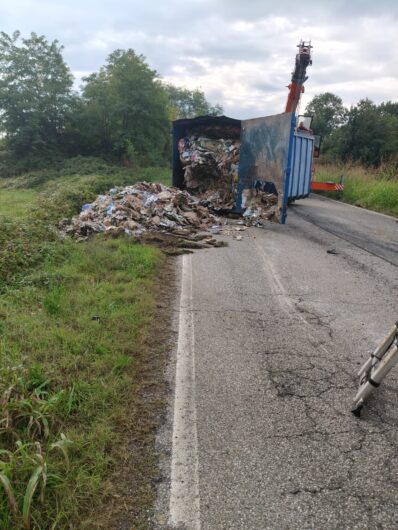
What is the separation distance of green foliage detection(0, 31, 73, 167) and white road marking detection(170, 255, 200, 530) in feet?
91.2

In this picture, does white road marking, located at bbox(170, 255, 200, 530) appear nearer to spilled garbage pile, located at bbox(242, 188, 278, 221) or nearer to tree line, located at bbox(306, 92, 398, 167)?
spilled garbage pile, located at bbox(242, 188, 278, 221)

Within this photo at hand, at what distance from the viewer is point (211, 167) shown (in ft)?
42.3

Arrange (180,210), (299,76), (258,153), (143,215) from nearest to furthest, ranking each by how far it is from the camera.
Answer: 1. (143,215)
2. (258,153)
3. (180,210)
4. (299,76)

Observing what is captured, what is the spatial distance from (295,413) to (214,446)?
2.49ft

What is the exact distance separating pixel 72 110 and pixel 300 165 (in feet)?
77.5

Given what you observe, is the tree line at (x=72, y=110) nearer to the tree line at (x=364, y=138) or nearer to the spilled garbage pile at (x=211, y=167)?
the tree line at (x=364, y=138)

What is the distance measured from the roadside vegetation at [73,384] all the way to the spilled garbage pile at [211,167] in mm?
6627

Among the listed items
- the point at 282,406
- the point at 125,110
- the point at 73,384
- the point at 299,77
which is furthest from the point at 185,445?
the point at 125,110

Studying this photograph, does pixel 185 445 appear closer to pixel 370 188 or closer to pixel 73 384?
pixel 73 384

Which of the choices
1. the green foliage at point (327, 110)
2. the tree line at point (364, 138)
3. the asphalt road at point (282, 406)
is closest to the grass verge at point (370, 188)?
the asphalt road at point (282, 406)

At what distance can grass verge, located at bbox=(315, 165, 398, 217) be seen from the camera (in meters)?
14.0

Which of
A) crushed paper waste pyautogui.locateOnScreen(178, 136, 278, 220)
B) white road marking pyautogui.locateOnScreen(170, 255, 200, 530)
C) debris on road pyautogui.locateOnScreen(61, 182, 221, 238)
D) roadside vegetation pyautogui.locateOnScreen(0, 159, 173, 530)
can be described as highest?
crushed paper waste pyautogui.locateOnScreen(178, 136, 278, 220)

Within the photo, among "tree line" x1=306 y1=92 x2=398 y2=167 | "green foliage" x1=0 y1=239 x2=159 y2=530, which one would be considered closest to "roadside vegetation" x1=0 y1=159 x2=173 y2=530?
"green foliage" x1=0 y1=239 x2=159 y2=530

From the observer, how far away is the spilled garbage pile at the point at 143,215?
8.94 m
